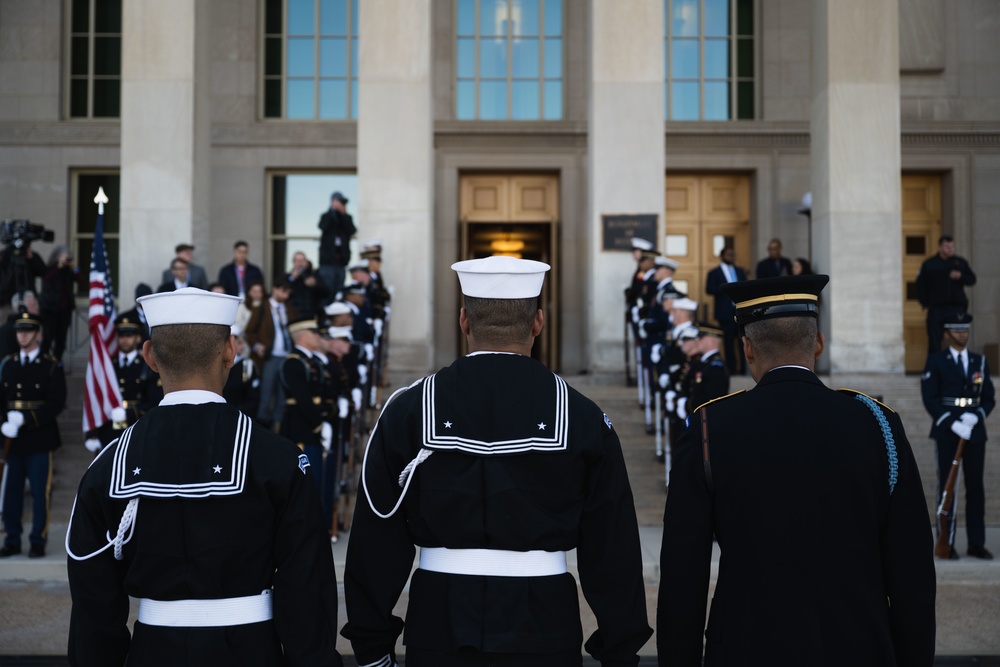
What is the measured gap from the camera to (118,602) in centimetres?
346

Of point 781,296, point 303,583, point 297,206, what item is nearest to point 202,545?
point 303,583

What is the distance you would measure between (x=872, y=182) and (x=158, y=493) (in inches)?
524

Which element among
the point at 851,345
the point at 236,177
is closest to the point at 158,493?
the point at 851,345

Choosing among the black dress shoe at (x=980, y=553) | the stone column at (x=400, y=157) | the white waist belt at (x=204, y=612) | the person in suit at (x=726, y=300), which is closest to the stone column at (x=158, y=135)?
the stone column at (x=400, y=157)

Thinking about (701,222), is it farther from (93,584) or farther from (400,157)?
(93,584)

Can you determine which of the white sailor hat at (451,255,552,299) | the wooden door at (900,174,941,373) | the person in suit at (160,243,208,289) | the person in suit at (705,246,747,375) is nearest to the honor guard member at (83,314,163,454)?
the person in suit at (160,243,208,289)

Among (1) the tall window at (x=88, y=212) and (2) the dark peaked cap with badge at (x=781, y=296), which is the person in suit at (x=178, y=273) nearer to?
(1) the tall window at (x=88, y=212)

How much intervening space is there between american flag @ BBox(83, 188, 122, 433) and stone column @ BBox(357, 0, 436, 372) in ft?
12.0

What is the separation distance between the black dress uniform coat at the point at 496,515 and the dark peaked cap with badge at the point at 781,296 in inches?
25.2

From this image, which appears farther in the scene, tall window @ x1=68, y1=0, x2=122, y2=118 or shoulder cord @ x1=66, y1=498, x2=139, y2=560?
tall window @ x1=68, y1=0, x2=122, y2=118

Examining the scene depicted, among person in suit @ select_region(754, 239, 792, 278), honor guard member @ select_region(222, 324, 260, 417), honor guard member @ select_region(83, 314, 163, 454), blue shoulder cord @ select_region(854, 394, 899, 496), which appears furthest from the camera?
person in suit @ select_region(754, 239, 792, 278)

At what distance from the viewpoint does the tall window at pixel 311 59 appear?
2008 cm

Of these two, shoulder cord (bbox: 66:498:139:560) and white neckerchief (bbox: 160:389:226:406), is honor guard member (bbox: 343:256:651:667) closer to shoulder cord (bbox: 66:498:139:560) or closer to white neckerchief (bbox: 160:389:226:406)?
white neckerchief (bbox: 160:389:226:406)

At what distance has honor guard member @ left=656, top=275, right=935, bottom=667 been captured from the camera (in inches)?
130
